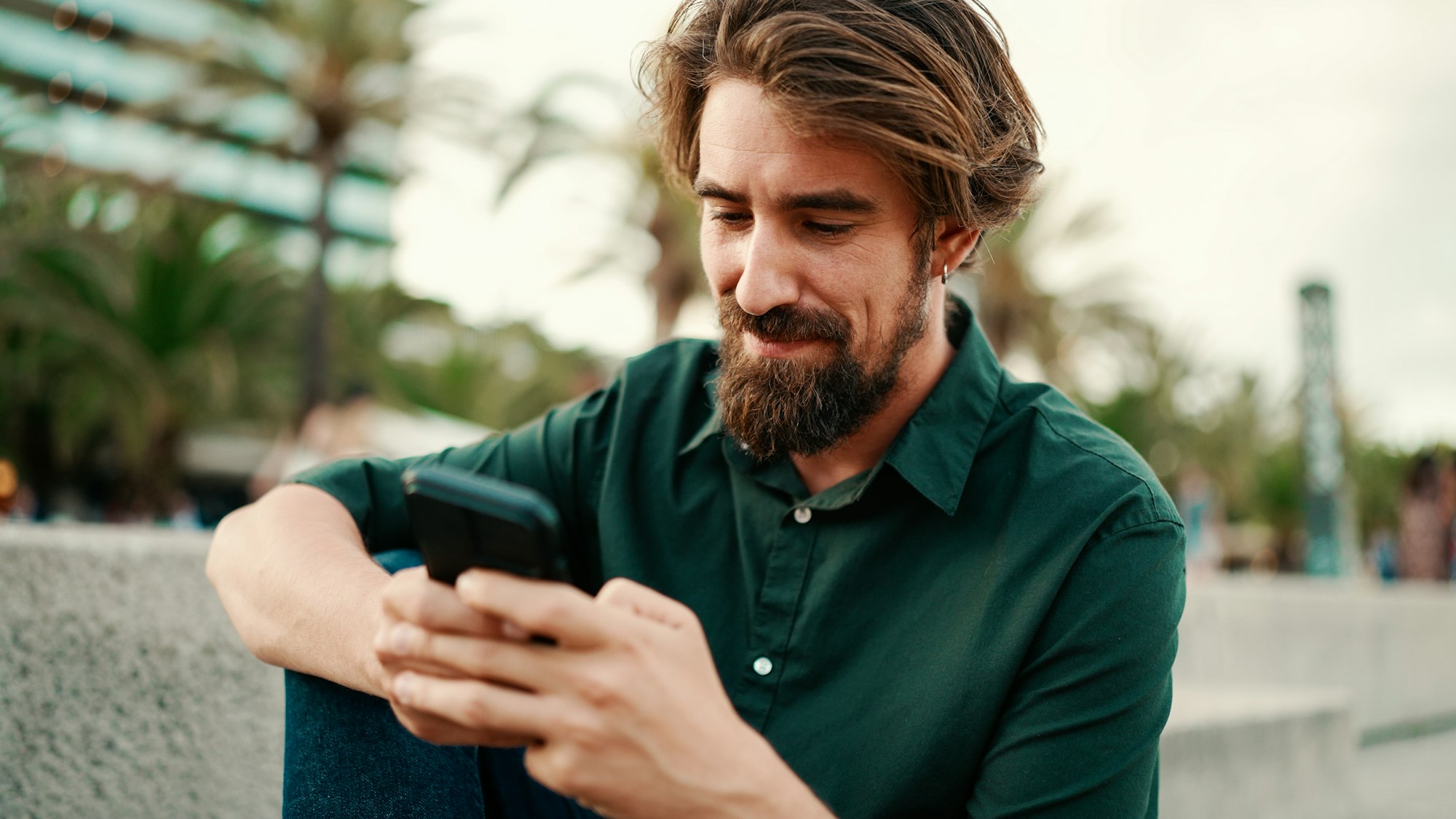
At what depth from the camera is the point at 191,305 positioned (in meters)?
14.1

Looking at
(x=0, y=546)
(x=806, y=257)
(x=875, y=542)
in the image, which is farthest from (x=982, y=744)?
(x=0, y=546)

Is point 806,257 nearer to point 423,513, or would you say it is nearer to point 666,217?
point 423,513

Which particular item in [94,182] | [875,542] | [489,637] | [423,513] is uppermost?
[423,513]

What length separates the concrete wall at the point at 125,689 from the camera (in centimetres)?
219

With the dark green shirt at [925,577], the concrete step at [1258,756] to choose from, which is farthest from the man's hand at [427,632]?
the concrete step at [1258,756]

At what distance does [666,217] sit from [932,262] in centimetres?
1491

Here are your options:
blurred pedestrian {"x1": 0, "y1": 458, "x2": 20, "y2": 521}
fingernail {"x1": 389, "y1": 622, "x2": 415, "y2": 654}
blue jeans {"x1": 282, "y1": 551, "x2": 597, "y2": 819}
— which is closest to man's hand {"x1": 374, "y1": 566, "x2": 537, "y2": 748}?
fingernail {"x1": 389, "y1": 622, "x2": 415, "y2": 654}

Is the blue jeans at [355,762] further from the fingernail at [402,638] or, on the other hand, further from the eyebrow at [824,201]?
the eyebrow at [824,201]

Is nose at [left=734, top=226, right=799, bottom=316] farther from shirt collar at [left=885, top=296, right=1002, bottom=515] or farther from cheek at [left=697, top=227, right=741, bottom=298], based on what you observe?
shirt collar at [left=885, top=296, right=1002, bottom=515]

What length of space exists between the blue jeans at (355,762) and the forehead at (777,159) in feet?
3.32

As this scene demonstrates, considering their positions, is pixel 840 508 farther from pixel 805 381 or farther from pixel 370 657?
pixel 370 657

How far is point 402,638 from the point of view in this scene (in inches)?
43.6

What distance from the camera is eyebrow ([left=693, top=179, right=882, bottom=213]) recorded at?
1759mm

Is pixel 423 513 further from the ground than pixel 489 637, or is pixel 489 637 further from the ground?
pixel 423 513
